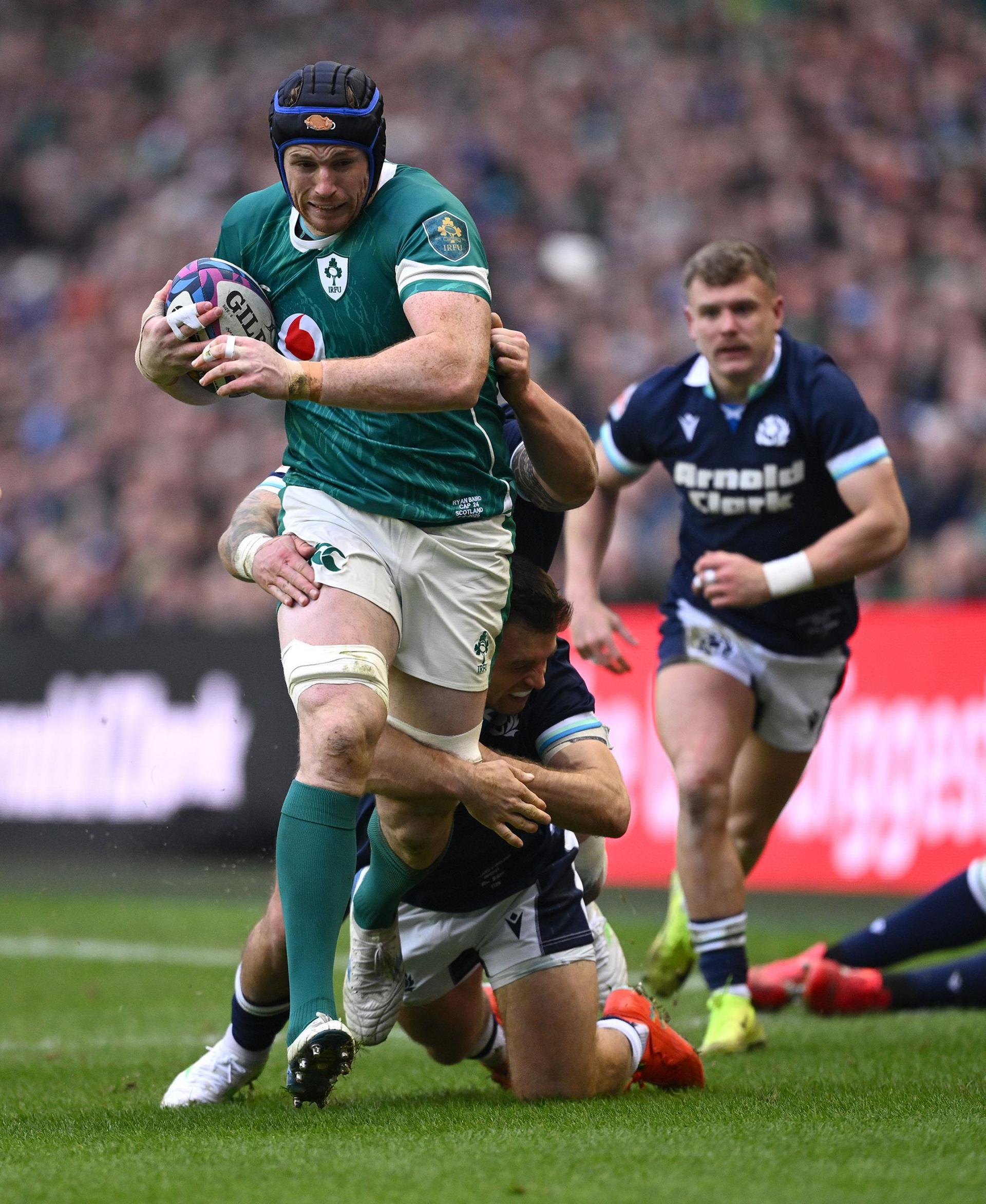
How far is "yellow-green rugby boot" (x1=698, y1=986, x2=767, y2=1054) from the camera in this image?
5.19 m

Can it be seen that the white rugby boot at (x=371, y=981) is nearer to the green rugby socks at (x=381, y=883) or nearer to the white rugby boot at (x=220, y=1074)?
the green rugby socks at (x=381, y=883)

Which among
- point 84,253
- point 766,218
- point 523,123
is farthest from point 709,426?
point 84,253

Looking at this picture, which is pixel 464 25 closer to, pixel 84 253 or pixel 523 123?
pixel 523 123

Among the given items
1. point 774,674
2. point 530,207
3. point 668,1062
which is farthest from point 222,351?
point 530,207

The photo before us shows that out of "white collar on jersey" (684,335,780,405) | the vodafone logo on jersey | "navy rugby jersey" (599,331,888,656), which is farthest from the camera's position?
"white collar on jersey" (684,335,780,405)

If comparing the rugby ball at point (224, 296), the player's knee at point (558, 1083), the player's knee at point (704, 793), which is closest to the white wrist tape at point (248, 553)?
the rugby ball at point (224, 296)

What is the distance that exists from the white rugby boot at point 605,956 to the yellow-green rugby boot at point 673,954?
83 centimetres

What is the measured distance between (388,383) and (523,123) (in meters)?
12.8

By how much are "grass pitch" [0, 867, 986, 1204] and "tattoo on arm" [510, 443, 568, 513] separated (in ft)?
5.15

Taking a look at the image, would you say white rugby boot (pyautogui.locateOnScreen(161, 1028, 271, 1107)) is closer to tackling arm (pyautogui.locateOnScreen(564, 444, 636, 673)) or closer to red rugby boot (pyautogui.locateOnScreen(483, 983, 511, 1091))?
red rugby boot (pyautogui.locateOnScreen(483, 983, 511, 1091))

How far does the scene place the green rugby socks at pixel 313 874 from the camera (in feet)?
12.1

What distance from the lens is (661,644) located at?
19.5 ft

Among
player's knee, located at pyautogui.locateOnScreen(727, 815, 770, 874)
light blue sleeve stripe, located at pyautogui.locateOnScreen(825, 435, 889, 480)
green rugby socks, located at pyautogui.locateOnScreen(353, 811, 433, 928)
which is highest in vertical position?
light blue sleeve stripe, located at pyautogui.locateOnScreen(825, 435, 889, 480)

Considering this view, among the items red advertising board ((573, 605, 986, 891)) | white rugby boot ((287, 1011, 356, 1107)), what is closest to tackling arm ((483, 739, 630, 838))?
white rugby boot ((287, 1011, 356, 1107))
